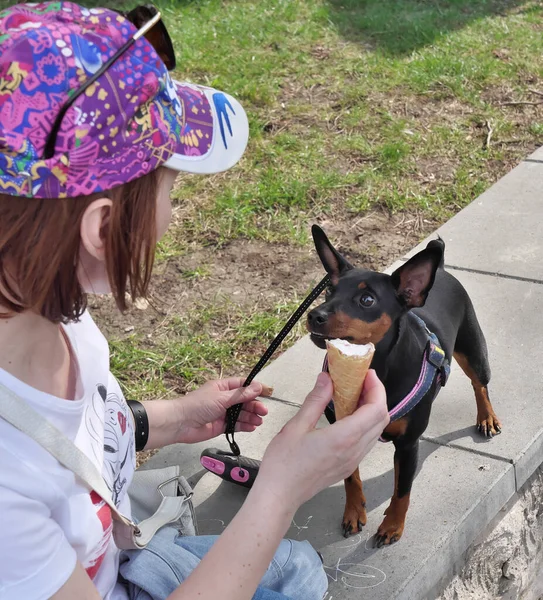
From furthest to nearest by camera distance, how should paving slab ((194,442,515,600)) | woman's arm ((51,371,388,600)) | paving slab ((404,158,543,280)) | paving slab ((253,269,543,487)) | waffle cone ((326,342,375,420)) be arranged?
paving slab ((404,158,543,280)) < paving slab ((253,269,543,487)) < paving slab ((194,442,515,600)) < waffle cone ((326,342,375,420)) < woman's arm ((51,371,388,600))

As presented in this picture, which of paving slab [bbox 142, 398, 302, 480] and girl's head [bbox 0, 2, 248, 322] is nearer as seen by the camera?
girl's head [bbox 0, 2, 248, 322]

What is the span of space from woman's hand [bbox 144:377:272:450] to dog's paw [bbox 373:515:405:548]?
529mm

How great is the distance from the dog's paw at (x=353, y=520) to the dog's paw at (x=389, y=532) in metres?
0.08

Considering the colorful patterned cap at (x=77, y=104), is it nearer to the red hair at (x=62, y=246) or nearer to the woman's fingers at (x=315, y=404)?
the red hair at (x=62, y=246)

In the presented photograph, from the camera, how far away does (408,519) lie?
2662 millimetres

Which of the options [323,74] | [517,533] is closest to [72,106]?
[517,533]

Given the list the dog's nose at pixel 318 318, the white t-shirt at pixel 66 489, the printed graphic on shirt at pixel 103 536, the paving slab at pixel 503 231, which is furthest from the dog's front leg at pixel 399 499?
the paving slab at pixel 503 231

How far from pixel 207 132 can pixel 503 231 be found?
10.3 ft

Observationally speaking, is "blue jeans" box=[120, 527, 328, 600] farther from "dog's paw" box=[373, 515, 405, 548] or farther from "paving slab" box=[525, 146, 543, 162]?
"paving slab" box=[525, 146, 543, 162]

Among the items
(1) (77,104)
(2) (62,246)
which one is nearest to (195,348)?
(2) (62,246)

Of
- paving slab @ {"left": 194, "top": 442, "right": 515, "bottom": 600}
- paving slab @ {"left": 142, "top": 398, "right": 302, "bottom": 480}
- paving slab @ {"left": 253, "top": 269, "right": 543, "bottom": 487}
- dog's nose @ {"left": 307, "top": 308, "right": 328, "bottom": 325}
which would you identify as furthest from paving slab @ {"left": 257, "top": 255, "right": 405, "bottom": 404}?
dog's nose @ {"left": 307, "top": 308, "right": 328, "bottom": 325}

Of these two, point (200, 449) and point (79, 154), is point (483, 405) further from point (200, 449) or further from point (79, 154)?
point (79, 154)

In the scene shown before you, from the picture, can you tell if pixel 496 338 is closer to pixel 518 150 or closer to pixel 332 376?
pixel 332 376

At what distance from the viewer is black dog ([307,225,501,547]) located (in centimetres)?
235
